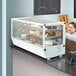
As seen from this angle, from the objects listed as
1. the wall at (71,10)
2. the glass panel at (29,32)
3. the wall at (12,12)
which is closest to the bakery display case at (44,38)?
the glass panel at (29,32)

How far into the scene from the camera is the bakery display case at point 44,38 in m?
1.43

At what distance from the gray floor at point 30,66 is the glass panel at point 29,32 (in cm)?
13

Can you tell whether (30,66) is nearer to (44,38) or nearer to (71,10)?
(44,38)

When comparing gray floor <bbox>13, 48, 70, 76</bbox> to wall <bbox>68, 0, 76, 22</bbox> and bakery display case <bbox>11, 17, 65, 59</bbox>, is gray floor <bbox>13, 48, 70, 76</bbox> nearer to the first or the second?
bakery display case <bbox>11, 17, 65, 59</bbox>

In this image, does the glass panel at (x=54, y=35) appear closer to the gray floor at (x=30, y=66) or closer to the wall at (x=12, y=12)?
the gray floor at (x=30, y=66)

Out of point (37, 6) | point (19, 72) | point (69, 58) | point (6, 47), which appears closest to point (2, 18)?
point (6, 47)

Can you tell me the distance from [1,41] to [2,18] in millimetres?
241

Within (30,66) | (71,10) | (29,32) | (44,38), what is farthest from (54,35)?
(71,10)

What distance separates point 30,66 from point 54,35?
356 millimetres

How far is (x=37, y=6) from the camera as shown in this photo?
3.04 metres

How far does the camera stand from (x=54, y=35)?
150 cm

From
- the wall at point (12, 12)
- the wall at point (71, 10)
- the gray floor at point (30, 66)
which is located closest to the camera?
the gray floor at point (30, 66)

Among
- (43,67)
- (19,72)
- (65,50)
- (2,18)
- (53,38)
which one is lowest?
(19,72)

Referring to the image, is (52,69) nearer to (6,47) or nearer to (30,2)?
(6,47)
